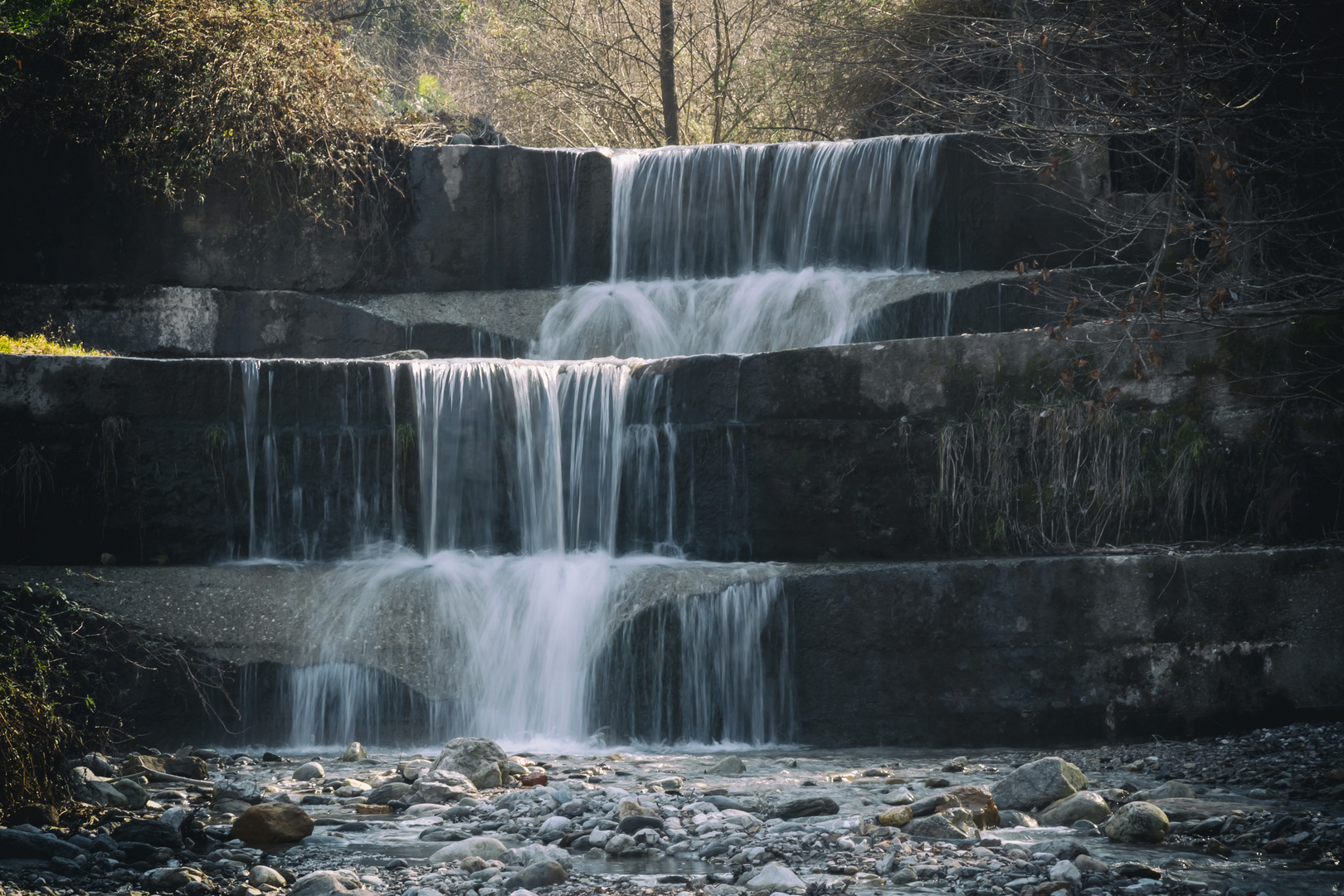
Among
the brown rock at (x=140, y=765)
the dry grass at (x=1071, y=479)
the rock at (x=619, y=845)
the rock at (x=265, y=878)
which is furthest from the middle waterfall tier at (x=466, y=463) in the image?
the rock at (x=265, y=878)

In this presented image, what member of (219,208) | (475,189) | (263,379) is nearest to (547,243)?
(475,189)

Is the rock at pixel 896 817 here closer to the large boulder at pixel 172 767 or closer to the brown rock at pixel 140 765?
the large boulder at pixel 172 767

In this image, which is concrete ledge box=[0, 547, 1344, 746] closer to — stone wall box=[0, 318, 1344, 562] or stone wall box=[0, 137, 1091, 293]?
stone wall box=[0, 318, 1344, 562]

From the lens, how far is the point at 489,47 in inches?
869

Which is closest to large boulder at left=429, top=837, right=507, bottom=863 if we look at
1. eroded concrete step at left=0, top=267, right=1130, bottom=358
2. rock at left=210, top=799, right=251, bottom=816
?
rock at left=210, top=799, right=251, bottom=816

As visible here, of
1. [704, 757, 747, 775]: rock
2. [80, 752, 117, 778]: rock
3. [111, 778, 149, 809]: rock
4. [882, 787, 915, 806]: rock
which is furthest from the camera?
[704, 757, 747, 775]: rock

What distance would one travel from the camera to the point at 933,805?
16.8 feet

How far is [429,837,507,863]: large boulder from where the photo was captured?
4.68 metres

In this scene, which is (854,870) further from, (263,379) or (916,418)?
(263,379)

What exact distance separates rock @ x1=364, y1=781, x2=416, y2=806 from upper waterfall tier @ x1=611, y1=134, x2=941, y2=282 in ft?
24.9

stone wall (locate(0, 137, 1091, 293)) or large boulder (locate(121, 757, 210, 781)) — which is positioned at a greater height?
stone wall (locate(0, 137, 1091, 293))

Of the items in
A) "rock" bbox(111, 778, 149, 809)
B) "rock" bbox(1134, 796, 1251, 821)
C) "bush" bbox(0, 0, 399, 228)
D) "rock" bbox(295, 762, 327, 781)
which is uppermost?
"bush" bbox(0, 0, 399, 228)

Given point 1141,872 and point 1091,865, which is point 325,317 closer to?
point 1091,865

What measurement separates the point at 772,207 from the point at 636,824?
8535 mm
